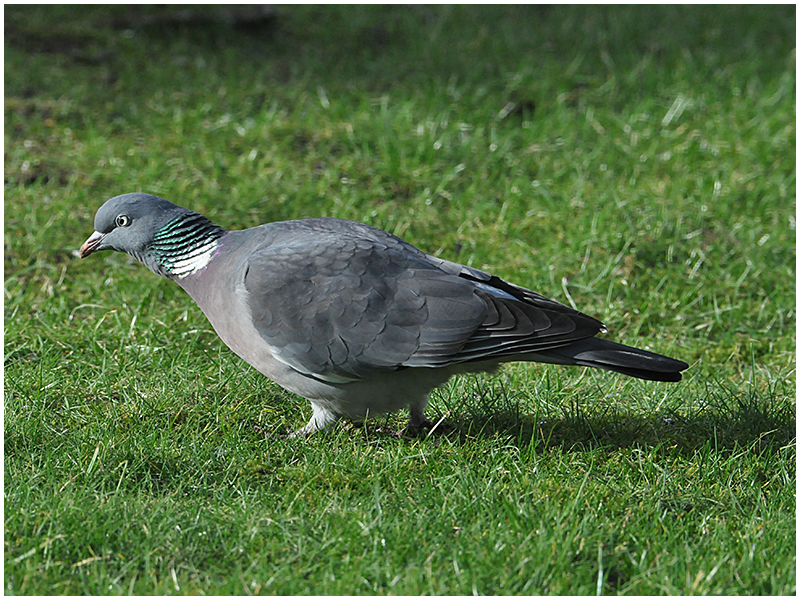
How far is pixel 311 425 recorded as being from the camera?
332cm

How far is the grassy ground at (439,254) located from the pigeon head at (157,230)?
1.66 ft

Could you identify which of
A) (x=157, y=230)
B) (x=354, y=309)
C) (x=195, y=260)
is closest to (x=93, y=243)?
(x=157, y=230)

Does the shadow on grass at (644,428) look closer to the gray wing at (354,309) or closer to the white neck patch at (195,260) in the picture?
the gray wing at (354,309)

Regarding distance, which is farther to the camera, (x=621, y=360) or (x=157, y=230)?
(x=157, y=230)

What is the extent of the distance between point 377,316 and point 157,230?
93cm

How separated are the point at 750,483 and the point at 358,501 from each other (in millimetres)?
1321

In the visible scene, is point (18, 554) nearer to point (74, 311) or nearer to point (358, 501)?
point (358, 501)

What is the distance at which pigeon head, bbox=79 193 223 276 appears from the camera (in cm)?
336

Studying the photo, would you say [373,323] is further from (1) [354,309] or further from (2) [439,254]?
(2) [439,254]

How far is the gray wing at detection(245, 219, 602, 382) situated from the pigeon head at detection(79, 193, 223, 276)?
1.14ft

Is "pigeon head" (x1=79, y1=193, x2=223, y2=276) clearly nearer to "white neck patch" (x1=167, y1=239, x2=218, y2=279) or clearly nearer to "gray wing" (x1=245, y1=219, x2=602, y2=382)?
"white neck patch" (x1=167, y1=239, x2=218, y2=279)

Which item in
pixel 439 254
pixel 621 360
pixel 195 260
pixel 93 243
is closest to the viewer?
pixel 621 360

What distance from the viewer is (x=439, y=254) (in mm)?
4711

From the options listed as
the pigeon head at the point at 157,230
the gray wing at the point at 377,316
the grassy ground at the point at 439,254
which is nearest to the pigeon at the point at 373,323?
the gray wing at the point at 377,316
